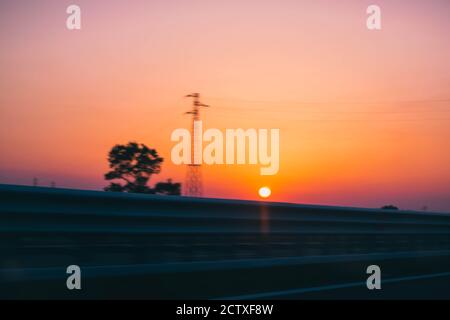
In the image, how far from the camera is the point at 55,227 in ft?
25.6

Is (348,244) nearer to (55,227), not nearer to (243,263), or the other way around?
(243,263)

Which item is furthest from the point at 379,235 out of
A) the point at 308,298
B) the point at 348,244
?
the point at 308,298

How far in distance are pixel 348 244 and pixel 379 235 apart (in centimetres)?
106

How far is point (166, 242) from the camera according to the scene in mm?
9156

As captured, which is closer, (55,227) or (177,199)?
(55,227)

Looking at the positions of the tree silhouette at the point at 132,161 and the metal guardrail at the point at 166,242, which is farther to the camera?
the tree silhouette at the point at 132,161

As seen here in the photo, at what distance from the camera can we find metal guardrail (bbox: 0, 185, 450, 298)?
7582 millimetres

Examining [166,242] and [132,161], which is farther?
[132,161]

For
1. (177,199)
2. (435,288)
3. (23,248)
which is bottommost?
(435,288)

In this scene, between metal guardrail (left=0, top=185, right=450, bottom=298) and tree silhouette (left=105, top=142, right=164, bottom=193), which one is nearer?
metal guardrail (left=0, top=185, right=450, bottom=298)

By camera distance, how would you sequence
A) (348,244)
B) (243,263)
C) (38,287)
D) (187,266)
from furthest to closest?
1. (348,244)
2. (243,263)
3. (187,266)
4. (38,287)

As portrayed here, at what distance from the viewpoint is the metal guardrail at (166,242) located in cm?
758
